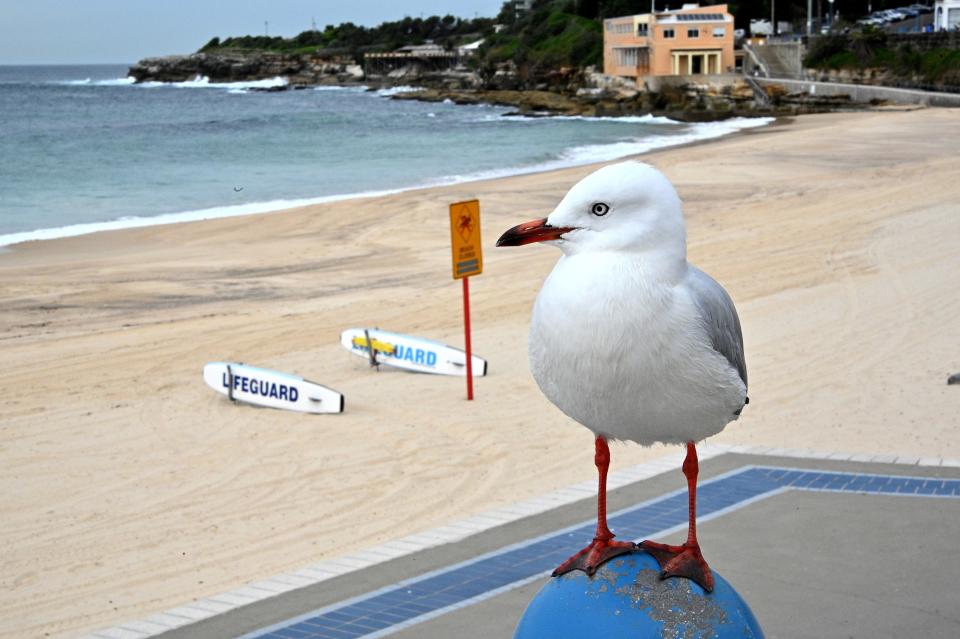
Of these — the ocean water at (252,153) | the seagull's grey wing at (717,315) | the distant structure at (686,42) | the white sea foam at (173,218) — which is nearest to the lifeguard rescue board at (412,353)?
the seagull's grey wing at (717,315)

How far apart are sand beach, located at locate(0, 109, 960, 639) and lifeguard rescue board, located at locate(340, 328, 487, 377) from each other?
0.55 ft

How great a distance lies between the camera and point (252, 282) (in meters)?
19.7

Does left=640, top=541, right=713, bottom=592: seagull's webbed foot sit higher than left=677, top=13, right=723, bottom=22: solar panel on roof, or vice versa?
left=677, top=13, right=723, bottom=22: solar panel on roof

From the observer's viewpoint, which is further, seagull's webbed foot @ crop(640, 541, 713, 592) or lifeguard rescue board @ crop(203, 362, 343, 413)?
lifeguard rescue board @ crop(203, 362, 343, 413)

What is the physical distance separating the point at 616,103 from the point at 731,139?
2700cm

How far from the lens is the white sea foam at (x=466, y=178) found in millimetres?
27531

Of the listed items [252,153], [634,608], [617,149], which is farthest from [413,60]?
[634,608]

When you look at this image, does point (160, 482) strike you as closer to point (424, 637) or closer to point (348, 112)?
point (424, 637)

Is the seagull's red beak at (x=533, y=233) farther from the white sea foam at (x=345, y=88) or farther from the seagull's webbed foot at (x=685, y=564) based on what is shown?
the white sea foam at (x=345, y=88)

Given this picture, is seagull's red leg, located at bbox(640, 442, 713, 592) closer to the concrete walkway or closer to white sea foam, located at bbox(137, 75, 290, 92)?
the concrete walkway

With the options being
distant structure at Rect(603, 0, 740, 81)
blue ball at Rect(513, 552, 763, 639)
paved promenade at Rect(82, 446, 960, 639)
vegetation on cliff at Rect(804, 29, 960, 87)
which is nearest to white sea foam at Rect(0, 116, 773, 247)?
vegetation on cliff at Rect(804, 29, 960, 87)

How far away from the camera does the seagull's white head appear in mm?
3910

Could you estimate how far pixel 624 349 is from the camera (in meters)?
3.81

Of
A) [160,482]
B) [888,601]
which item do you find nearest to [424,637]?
[888,601]
